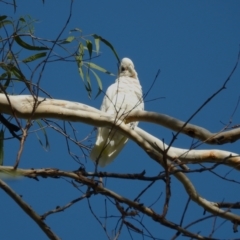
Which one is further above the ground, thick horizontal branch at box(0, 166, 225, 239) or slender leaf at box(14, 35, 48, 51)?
slender leaf at box(14, 35, 48, 51)

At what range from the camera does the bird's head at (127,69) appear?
12.2ft

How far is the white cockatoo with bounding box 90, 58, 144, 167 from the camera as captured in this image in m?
2.53

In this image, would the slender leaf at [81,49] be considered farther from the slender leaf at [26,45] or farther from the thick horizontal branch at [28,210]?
the thick horizontal branch at [28,210]

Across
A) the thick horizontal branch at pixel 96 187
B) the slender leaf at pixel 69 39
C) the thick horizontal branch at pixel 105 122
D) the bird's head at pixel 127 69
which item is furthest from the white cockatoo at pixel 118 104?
the thick horizontal branch at pixel 96 187

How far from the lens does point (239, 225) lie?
171 centimetres

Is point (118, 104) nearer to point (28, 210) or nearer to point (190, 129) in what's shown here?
point (190, 129)

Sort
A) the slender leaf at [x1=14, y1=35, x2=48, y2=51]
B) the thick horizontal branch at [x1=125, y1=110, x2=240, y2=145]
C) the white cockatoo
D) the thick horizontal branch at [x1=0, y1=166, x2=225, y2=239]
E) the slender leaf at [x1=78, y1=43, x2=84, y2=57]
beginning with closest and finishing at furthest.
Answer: the thick horizontal branch at [x1=0, y1=166, x2=225, y2=239], the thick horizontal branch at [x1=125, y1=110, x2=240, y2=145], the slender leaf at [x1=14, y1=35, x2=48, y2=51], the slender leaf at [x1=78, y1=43, x2=84, y2=57], the white cockatoo

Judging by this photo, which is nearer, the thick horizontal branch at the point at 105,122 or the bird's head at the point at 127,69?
the thick horizontal branch at the point at 105,122

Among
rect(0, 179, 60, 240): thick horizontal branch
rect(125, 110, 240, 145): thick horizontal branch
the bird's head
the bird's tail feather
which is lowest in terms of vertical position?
rect(0, 179, 60, 240): thick horizontal branch

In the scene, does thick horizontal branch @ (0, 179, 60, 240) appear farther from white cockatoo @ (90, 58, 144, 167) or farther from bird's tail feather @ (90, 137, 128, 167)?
bird's tail feather @ (90, 137, 128, 167)

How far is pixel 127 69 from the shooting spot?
12.4ft

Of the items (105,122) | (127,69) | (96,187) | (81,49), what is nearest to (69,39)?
(81,49)

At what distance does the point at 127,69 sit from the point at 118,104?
658mm

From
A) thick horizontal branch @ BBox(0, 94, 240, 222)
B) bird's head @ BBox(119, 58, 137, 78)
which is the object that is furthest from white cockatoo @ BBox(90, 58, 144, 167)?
thick horizontal branch @ BBox(0, 94, 240, 222)
